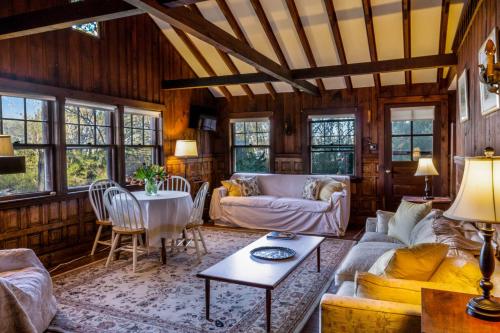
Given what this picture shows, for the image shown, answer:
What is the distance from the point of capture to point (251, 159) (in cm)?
773

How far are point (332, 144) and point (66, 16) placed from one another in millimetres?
5074

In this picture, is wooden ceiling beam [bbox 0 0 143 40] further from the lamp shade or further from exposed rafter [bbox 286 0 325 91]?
the lamp shade

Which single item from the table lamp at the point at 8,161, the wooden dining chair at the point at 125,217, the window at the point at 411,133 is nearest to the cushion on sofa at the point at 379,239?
the wooden dining chair at the point at 125,217

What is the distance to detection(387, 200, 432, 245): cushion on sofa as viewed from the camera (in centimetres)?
344

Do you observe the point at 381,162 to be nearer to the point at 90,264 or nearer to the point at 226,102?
the point at 226,102

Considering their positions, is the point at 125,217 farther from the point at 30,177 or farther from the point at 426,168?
Result: the point at 426,168

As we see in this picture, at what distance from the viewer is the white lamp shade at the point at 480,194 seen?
1418 millimetres

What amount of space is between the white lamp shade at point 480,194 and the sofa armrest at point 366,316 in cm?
52

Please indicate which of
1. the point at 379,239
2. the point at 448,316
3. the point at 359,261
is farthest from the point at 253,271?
the point at 448,316

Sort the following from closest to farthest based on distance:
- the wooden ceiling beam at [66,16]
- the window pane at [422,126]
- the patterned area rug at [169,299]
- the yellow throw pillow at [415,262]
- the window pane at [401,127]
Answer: the yellow throw pillow at [415,262], the patterned area rug at [169,299], the wooden ceiling beam at [66,16], the window pane at [422,126], the window pane at [401,127]

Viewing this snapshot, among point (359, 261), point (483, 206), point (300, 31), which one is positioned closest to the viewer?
point (483, 206)

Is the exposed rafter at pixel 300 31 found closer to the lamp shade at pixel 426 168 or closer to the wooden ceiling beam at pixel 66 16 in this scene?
the lamp shade at pixel 426 168

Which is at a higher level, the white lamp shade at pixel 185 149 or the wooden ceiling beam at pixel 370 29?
the wooden ceiling beam at pixel 370 29

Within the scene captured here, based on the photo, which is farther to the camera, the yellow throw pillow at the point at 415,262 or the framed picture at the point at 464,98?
the framed picture at the point at 464,98
